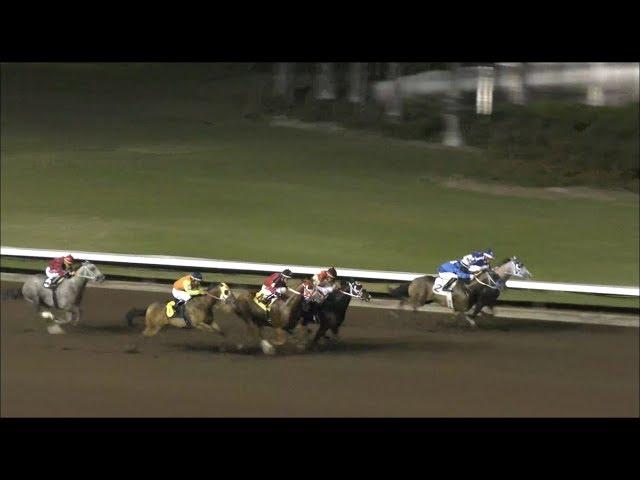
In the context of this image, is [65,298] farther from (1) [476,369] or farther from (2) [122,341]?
(1) [476,369]

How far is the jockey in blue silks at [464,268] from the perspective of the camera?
21.8 feet

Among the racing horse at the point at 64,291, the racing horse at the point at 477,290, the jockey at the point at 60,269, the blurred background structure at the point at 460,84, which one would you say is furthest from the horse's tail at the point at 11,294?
the blurred background structure at the point at 460,84

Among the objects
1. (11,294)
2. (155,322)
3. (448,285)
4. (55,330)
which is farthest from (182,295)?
(448,285)

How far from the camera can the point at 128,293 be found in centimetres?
769

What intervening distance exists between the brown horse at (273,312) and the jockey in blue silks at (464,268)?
123cm

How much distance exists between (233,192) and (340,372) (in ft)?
16.7

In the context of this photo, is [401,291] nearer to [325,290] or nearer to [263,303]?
[325,290]

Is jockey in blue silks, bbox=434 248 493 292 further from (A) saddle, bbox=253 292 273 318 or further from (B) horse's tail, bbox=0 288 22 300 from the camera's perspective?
(B) horse's tail, bbox=0 288 22 300

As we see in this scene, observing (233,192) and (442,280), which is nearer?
(442,280)

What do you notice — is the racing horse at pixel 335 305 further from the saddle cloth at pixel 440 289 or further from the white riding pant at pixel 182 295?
the saddle cloth at pixel 440 289

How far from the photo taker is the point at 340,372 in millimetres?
6020

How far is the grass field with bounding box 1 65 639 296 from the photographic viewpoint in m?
9.59

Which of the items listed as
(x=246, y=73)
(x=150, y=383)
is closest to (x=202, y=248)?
(x=246, y=73)
